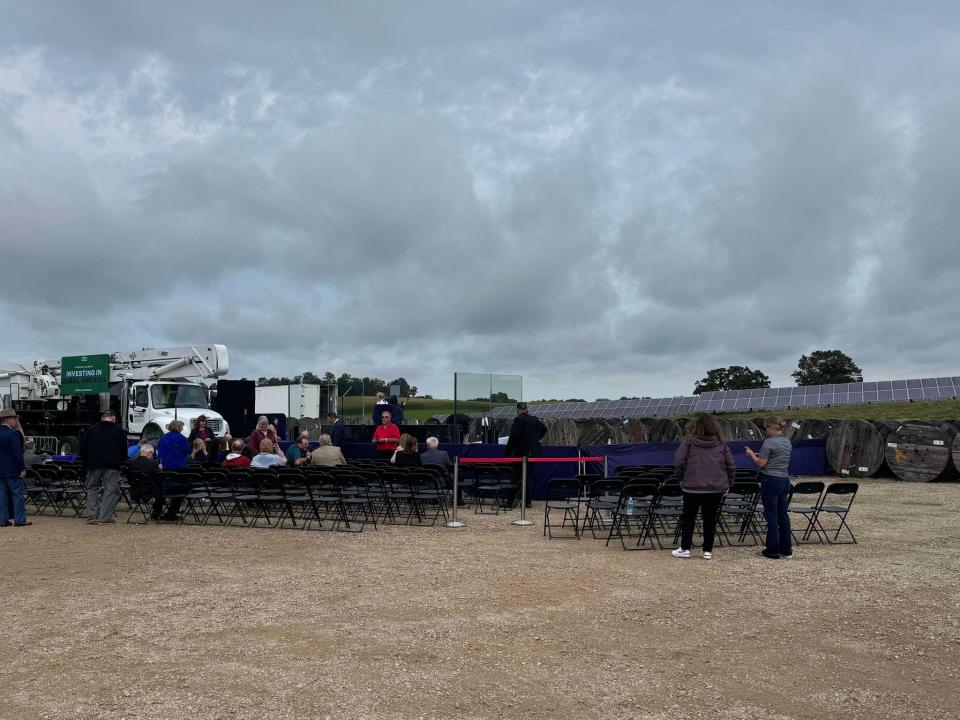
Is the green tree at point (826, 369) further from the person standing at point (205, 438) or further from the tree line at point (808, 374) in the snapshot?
the person standing at point (205, 438)

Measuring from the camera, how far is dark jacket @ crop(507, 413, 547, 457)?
477 inches

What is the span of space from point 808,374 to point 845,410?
35105mm

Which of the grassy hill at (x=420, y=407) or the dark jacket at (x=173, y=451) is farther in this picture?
the grassy hill at (x=420, y=407)

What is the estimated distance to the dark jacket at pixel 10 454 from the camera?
10.8 m

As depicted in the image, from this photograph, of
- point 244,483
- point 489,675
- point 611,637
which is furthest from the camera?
point 244,483

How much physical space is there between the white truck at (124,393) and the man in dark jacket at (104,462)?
10.4 meters

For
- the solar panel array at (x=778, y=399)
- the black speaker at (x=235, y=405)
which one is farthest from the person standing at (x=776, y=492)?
the solar panel array at (x=778, y=399)

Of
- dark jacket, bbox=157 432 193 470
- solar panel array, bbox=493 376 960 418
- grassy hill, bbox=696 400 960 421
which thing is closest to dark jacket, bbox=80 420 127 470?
dark jacket, bbox=157 432 193 470

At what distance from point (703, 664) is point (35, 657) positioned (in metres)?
4.06

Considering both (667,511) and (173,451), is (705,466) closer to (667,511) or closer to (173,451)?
(667,511)

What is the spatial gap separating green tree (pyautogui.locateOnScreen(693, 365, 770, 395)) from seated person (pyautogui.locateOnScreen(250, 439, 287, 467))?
2154 inches

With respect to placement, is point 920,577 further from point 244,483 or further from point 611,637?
point 244,483

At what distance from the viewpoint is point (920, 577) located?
738 cm

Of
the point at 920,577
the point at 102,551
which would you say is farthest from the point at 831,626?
the point at 102,551
